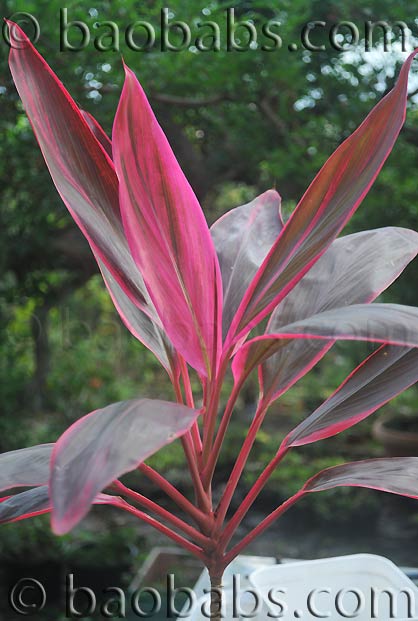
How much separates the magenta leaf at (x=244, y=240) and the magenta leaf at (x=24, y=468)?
216 millimetres

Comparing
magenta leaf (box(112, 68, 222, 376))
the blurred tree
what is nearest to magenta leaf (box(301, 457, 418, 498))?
magenta leaf (box(112, 68, 222, 376))

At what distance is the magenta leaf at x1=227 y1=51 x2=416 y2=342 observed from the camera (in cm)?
51

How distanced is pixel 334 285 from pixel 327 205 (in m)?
0.12

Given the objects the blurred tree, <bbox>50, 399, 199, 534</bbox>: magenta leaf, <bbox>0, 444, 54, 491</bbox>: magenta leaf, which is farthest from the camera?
the blurred tree

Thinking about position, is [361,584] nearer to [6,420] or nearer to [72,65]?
[72,65]

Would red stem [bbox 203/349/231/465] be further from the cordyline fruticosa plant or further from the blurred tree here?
the blurred tree

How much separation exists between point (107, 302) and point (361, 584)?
279 cm

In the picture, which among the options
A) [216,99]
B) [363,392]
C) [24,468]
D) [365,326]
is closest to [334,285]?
[363,392]

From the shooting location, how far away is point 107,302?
11.2ft

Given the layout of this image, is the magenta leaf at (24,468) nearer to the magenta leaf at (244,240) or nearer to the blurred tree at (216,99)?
the magenta leaf at (244,240)

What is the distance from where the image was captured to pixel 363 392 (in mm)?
613

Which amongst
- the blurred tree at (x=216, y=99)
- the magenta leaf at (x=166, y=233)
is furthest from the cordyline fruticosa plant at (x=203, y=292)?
the blurred tree at (x=216, y=99)

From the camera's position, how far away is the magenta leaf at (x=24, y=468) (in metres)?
0.50

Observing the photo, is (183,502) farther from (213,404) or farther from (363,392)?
(363,392)
